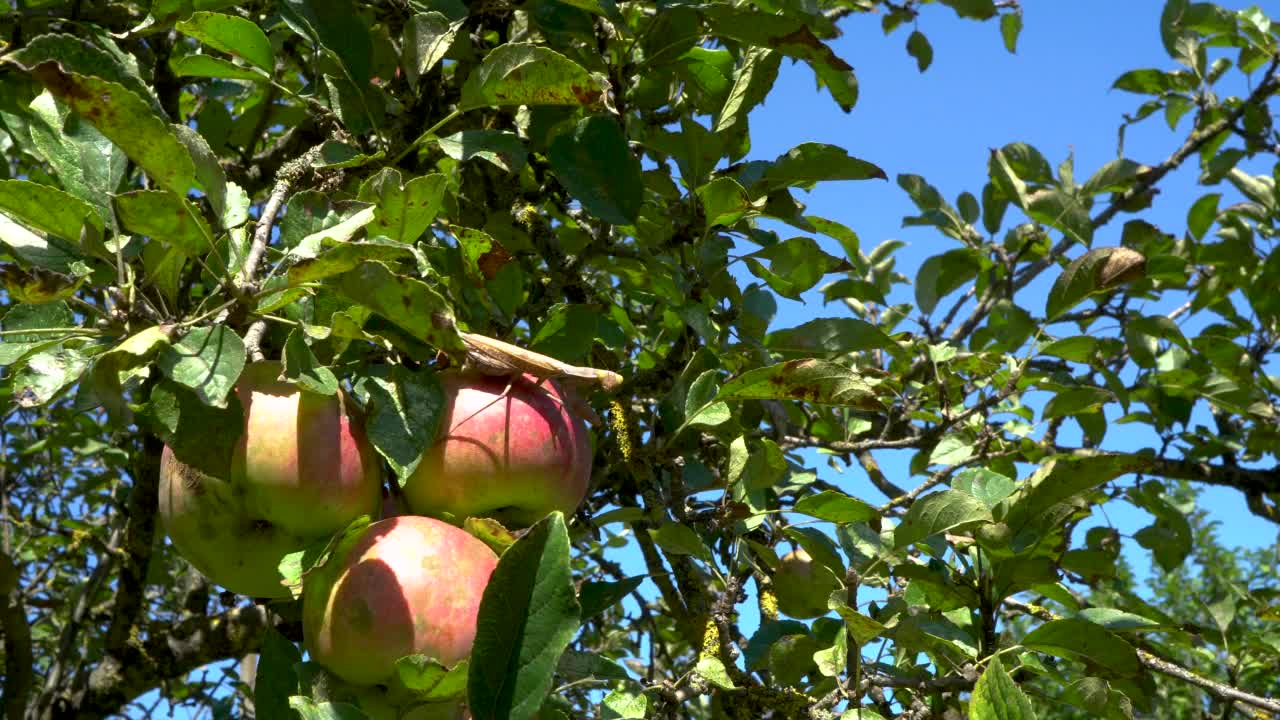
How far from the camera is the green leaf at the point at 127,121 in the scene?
3.10 ft

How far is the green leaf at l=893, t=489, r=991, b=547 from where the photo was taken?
1.35m

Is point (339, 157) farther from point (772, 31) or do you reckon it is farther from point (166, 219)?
point (772, 31)

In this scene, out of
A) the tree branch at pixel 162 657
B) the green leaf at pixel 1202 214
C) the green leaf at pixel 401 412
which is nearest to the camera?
the green leaf at pixel 401 412

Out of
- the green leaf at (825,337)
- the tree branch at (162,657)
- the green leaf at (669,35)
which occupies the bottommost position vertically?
the tree branch at (162,657)

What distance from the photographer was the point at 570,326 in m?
1.33

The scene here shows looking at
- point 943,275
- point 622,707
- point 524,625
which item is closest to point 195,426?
point 524,625

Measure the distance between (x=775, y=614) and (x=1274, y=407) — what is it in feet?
6.47

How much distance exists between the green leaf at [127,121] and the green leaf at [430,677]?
1.67 ft

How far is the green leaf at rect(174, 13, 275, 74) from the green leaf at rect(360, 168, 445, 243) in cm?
40

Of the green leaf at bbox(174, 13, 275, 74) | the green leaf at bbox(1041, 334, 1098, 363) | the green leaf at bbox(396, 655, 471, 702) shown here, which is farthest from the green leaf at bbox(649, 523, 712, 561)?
the green leaf at bbox(1041, 334, 1098, 363)

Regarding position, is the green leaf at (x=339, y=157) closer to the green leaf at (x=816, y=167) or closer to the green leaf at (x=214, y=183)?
the green leaf at (x=214, y=183)

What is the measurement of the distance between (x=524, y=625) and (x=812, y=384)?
60cm

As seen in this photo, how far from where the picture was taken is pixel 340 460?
1.07 m

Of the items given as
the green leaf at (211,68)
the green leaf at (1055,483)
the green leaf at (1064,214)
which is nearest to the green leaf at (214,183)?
the green leaf at (211,68)
